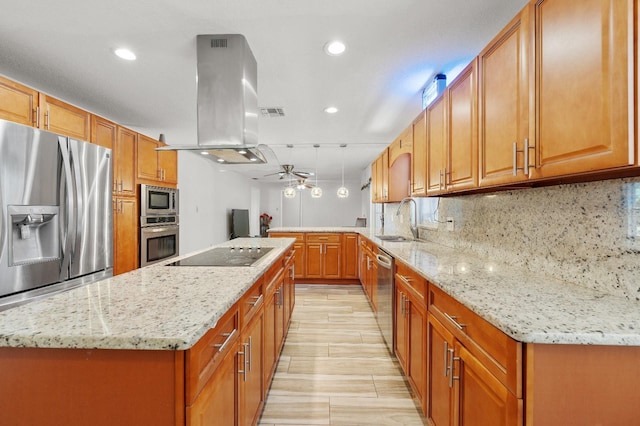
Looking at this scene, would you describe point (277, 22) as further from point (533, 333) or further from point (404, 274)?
point (533, 333)

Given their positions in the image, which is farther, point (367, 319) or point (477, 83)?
point (367, 319)

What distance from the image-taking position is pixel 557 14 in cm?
107

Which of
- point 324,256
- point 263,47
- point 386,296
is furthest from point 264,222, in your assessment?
point 263,47

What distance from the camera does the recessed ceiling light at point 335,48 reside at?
→ 1.97m

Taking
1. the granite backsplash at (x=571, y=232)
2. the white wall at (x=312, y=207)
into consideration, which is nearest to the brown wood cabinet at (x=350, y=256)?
the granite backsplash at (x=571, y=232)

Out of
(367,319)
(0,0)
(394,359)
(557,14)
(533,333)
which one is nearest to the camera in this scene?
(533,333)

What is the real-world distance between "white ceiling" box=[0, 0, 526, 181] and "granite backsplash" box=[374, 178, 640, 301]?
1.12 meters

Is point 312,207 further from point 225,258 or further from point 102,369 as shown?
point 102,369

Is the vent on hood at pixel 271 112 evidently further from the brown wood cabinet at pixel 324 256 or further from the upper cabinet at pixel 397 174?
the brown wood cabinet at pixel 324 256

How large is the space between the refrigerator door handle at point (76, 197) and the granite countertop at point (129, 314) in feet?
4.30

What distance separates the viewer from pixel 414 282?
1789 millimetres

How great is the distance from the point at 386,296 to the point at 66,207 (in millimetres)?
2733

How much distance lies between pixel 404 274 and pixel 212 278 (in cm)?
129

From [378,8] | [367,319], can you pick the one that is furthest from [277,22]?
[367,319]
